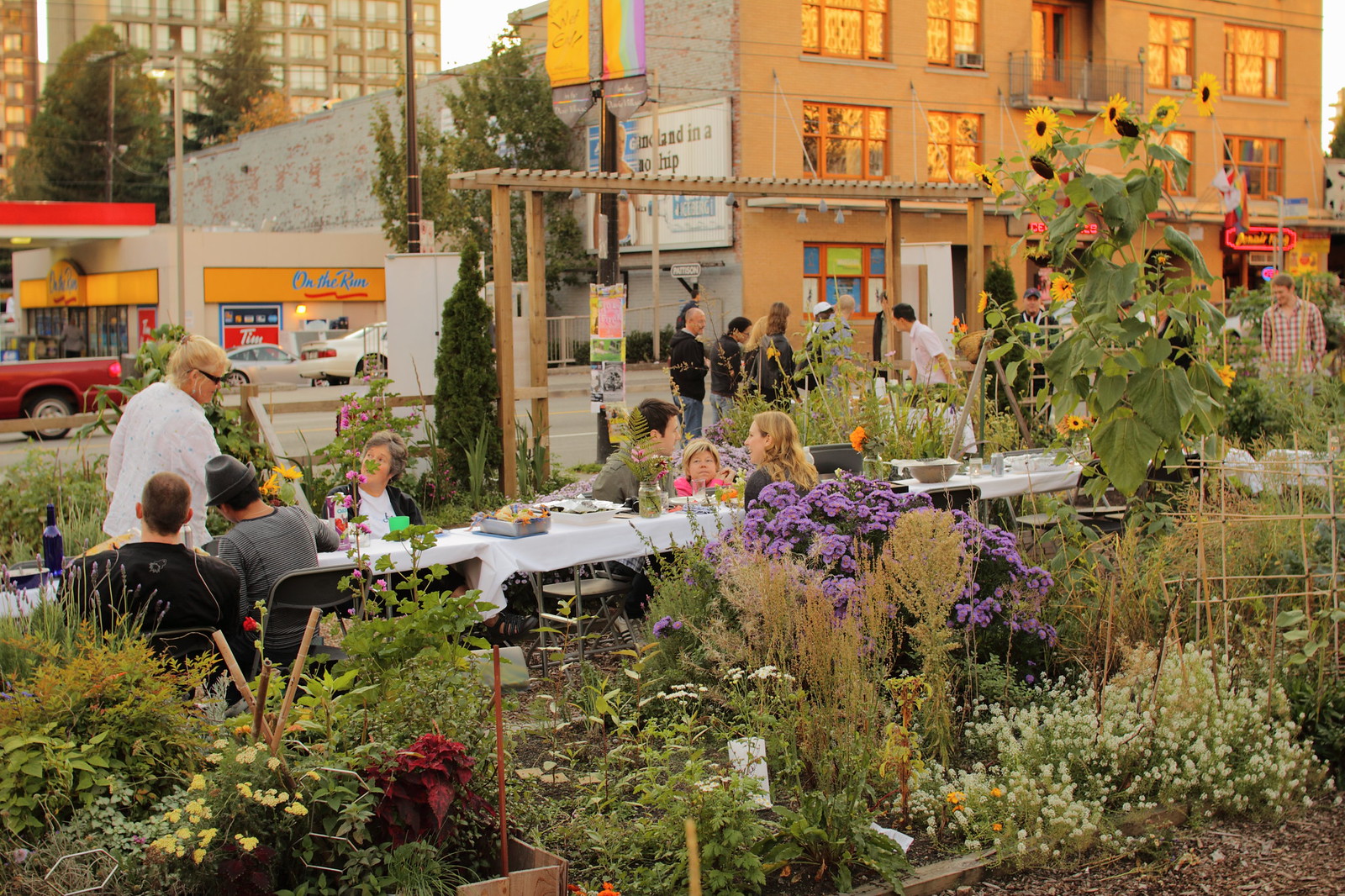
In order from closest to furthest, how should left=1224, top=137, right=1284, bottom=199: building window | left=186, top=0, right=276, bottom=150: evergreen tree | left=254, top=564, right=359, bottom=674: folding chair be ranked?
left=254, top=564, right=359, bottom=674: folding chair
left=1224, top=137, right=1284, bottom=199: building window
left=186, top=0, right=276, bottom=150: evergreen tree

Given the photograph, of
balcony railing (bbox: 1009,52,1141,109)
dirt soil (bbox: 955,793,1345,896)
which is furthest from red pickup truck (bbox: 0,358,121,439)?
balcony railing (bbox: 1009,52,1141,109)

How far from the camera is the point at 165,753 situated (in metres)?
3.27

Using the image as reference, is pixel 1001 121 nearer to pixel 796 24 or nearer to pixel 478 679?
pixel 796 24

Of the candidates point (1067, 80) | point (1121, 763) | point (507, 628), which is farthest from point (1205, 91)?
point (1067, 80)

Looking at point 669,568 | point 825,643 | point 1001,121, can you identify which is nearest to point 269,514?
point 669,568

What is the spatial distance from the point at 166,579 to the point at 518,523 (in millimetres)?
1982

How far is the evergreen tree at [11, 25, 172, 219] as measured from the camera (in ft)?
199

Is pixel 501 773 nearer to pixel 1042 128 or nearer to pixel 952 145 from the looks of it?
pixel 1042 128

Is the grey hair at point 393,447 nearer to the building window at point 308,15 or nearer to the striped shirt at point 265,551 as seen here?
the striped shirt at point 265,551

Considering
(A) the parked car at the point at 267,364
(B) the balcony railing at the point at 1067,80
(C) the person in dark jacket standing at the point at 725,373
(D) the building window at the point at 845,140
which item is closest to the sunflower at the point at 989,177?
(C) the person in dark jacket standing at the point at 725,373

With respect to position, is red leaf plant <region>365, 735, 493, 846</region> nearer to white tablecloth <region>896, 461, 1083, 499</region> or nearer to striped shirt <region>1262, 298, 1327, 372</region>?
white tablecloth <region>896, 461, 1083, 499</region>

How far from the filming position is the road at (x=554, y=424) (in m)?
14.6

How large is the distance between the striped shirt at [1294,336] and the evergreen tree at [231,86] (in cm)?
6577

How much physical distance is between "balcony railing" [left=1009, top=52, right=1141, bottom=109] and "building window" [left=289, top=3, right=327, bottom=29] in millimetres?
105640
